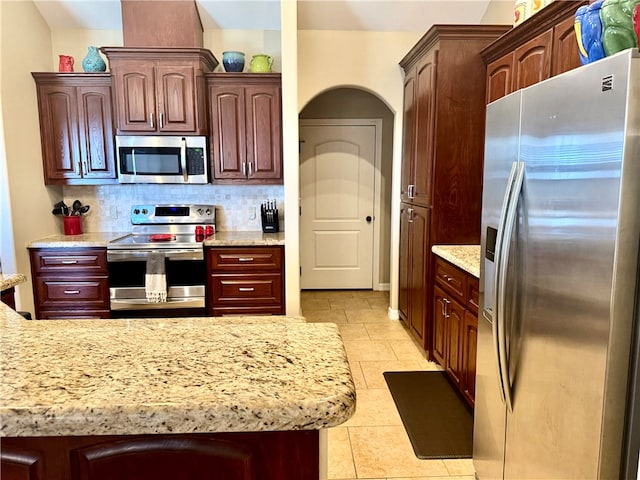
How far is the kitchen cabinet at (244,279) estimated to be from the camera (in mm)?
3586

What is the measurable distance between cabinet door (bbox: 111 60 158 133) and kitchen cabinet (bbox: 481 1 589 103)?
2574mm

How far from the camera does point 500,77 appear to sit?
274 cm

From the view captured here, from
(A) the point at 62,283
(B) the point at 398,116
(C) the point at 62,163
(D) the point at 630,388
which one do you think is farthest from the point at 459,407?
(C) the point at 62,163

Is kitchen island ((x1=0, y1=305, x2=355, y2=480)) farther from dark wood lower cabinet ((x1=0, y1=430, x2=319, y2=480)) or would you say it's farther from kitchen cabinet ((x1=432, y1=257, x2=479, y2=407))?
kitchen cabinet ((x1=432, y1=257, x2=479, y2=407))

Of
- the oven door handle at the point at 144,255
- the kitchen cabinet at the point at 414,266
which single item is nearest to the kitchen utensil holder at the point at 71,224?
the oven door handle at the point at 144,255

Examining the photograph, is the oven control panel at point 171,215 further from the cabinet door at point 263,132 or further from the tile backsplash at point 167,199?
the cabinet door at point 263,132

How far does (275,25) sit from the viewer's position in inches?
153

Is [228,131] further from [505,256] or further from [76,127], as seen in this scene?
[505,256]

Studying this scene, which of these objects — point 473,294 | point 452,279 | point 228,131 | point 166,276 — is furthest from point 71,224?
point 473,294

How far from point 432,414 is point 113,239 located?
284cm

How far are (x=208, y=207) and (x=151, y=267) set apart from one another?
84 cm

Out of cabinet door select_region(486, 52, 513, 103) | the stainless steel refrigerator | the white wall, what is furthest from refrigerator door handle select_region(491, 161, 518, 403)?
the white wall

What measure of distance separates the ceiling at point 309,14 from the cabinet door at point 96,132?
0.67m

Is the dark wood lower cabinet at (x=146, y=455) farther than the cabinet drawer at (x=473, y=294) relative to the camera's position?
No
